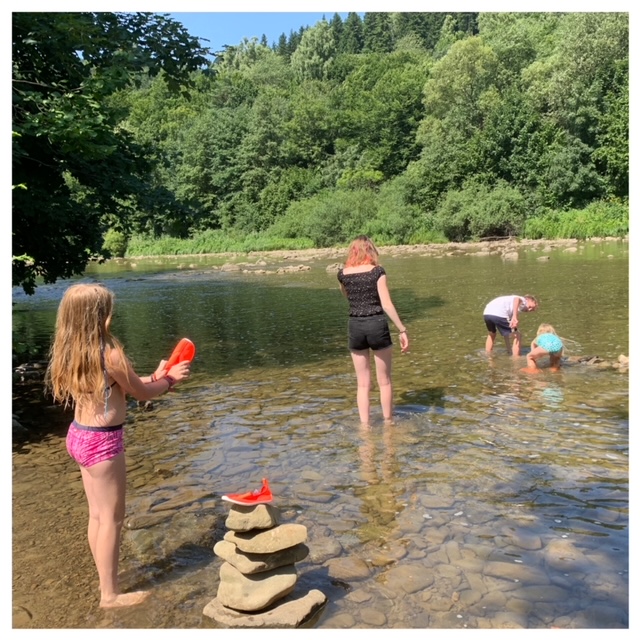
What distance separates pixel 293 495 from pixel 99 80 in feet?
19.9

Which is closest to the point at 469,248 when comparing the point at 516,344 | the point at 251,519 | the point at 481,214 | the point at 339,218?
the point at 481,214

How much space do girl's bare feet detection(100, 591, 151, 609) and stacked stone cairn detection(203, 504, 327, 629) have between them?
0.49 m

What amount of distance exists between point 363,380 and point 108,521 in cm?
398

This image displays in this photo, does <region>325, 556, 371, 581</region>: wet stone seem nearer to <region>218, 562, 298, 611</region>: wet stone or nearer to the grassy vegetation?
<region>218, 562, 298, 611</region>: wet stone

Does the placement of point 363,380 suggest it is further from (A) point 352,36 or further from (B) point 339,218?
(A) point 352,36

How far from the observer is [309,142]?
7962cm

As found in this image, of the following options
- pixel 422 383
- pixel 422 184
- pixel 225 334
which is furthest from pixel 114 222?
pixel 422 184

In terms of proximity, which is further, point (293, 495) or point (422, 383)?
point (422, 383)

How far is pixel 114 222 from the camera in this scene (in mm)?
13414

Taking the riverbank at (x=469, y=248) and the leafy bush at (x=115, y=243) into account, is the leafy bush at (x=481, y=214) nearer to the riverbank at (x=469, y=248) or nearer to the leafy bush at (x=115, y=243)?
the riverbank at (x=469, y=248)

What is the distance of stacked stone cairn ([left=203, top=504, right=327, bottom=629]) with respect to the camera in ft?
12.7

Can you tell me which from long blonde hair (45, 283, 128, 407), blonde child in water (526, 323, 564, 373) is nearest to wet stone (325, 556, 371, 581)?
long blonde hair (45, 283, 128, 407)
